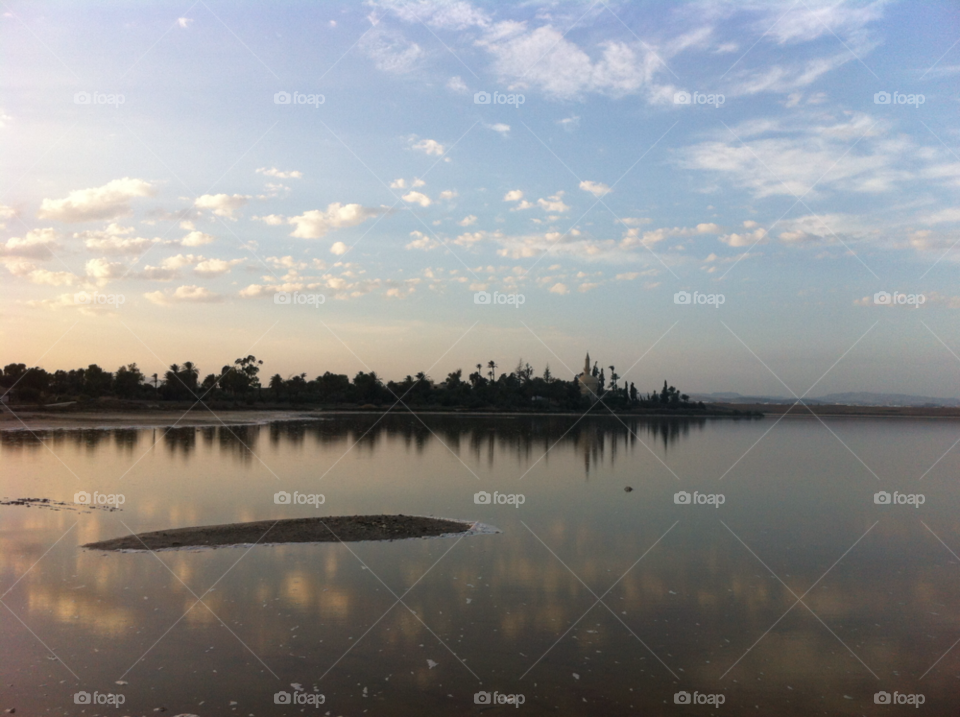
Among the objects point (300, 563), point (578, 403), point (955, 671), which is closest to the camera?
point (955, 671)

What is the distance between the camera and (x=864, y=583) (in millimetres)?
14070

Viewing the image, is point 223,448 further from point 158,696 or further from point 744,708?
point 744,708

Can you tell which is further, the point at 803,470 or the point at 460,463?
the point at 803,470

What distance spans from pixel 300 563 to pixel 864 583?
1178 cm

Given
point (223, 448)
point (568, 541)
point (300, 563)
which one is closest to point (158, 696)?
point (300, 563)

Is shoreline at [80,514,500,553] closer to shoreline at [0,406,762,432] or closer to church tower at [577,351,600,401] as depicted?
shoreline at [0,406,762,432]
